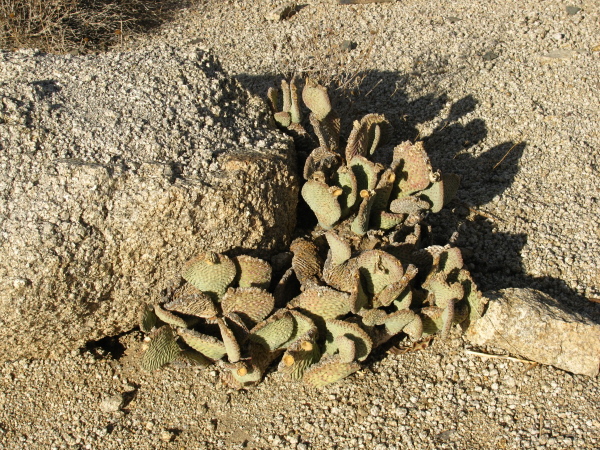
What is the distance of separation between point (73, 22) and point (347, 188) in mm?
3535

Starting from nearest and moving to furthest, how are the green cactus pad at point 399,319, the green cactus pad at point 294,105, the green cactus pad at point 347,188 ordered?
the green cactus pad at point 399,319, the green cactus pad at point 347,188, the green cactus pad at point 294,105

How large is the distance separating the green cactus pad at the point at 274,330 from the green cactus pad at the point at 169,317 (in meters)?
0.26

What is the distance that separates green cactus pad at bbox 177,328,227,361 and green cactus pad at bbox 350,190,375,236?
30.6 inches

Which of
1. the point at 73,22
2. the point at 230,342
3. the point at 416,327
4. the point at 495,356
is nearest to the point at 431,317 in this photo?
the point at 416,327

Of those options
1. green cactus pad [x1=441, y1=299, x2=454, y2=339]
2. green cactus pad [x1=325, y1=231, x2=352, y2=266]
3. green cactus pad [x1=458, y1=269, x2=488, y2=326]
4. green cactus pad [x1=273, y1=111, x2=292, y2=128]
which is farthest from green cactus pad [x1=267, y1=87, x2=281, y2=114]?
green cactus pad [x1=441, y1=299, x2=454, y2=339]

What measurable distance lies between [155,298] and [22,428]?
2.30 feet

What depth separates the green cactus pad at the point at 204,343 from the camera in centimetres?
231

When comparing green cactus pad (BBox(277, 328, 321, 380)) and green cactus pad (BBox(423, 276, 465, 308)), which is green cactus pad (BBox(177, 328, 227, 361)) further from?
green cactus pad (BBox(423, 276, 465, 308))

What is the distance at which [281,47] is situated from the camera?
4809mm

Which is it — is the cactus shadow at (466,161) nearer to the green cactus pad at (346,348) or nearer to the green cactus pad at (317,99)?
the green cactus pad at (317,99)

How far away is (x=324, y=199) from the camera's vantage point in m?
2.66

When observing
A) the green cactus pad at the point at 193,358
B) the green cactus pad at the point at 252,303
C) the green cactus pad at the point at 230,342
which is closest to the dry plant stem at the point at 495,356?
the green cactus pad at the point at 252,303

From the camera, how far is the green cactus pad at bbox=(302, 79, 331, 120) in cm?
307

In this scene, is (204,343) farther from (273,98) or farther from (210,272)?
(273,98)
